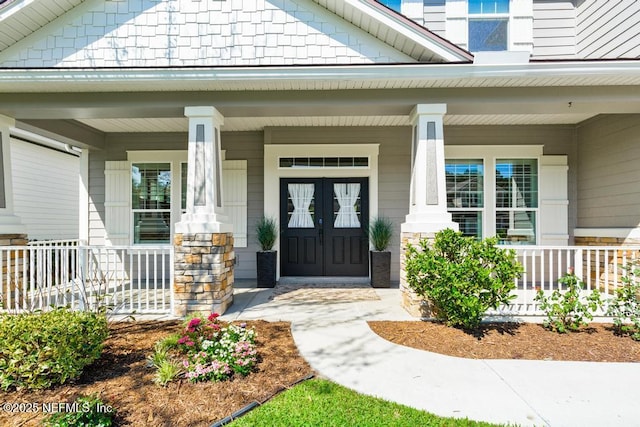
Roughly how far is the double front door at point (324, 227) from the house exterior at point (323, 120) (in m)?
0.03

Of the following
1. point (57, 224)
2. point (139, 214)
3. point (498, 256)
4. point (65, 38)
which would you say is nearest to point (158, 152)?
point (139, 214)

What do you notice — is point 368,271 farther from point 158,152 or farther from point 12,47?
point 12,47

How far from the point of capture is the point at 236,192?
7.07 meters

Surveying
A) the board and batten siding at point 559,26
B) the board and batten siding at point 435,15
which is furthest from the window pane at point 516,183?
the board and batten siding at point 435,15

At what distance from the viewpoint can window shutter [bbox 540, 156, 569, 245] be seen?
21.7ft

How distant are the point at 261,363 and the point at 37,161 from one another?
9.21 meters

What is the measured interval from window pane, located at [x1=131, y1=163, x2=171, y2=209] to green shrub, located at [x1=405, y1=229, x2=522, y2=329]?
542 centimetres

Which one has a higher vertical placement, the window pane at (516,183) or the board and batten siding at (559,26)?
the board and batten siding at (559,26)

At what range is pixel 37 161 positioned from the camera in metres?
8.85

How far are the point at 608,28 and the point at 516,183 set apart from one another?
280 cm

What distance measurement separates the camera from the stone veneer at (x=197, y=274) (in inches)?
180

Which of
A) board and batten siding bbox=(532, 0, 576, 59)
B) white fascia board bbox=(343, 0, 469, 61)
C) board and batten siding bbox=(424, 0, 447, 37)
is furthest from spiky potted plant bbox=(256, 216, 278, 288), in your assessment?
board and batten siding bbox=(532, 0, 576, 59)

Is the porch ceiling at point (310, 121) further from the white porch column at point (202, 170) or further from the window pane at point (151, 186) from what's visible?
the white porch column at point (202, 170)

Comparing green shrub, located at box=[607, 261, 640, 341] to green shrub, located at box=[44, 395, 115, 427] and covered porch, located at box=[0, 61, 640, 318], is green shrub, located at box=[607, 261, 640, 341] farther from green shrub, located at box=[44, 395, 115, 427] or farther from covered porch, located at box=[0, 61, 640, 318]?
green shrub, located at box=[44, 395, 115, 427]
